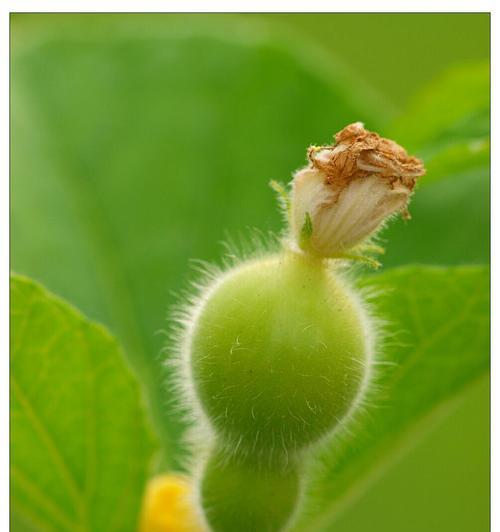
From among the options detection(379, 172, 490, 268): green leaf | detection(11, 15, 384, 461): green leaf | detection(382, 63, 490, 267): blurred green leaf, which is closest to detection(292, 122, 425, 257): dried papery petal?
detection(382, 63, 490, 267): blurred green leaf

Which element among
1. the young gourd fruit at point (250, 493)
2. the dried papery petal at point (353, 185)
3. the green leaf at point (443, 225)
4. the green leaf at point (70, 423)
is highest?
the green leaf at point (443, 225)

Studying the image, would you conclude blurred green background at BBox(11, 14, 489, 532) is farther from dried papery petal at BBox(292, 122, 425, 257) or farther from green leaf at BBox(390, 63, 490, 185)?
dried papery petal at BBox(292, 122, 425, 257)

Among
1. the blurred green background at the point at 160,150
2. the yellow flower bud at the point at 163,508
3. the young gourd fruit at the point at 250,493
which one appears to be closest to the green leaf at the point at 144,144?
the blurred green background at the point at 160,150

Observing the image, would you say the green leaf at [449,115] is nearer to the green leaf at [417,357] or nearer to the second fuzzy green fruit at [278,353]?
the green leaf at [417,357]

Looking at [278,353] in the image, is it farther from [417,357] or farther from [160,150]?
[160,150]

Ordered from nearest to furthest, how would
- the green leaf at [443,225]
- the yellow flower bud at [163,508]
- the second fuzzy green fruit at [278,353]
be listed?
1. the second fuzzy green fruit at [278,353]
2. the yellow flower bud at [163,508]
3. the green leaf at [443,225]

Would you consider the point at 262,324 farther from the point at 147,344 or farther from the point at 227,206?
the point at 227,206
